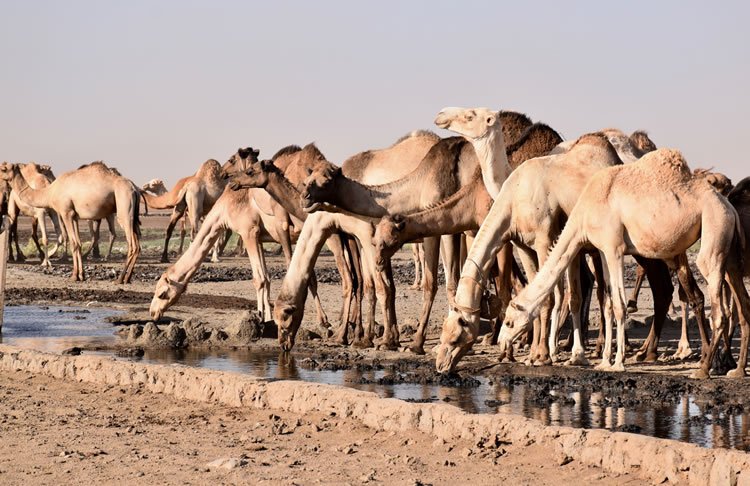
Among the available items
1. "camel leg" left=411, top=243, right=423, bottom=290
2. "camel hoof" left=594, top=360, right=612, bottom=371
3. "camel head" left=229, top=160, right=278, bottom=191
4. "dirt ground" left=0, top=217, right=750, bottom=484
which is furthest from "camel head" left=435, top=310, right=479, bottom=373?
"camel leg" left=411, top=243, right=423, bottom=290

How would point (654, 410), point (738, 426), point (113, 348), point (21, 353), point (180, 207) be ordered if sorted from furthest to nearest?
point (180, 207) < point (113, 348) < point (21, 353) < point (654, 410) < point (738, 426)

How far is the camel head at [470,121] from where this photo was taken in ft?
46.9

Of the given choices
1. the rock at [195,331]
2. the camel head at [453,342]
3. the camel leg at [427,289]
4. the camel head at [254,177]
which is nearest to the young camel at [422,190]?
the camel leg at [427,289]

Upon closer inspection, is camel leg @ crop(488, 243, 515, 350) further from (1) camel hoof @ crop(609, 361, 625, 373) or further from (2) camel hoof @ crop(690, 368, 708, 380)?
(2) camel hoof @ crop(690, 368, 708, 380)

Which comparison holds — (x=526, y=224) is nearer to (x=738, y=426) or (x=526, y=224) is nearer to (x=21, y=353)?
(x=738, y=426)

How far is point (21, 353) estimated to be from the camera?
1315cm

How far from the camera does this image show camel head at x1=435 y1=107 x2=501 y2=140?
46.9ft

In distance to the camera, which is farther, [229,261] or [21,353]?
[229,261]

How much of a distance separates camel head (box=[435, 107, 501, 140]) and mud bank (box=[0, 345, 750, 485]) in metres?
4.41

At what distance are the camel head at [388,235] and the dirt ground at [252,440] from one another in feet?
3.76

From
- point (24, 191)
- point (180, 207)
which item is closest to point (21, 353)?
point (24, 191)

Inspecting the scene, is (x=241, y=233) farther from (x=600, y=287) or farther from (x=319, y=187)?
(x=600, y=287)

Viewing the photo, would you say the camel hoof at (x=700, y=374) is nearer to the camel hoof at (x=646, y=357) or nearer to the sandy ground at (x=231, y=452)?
the camel hoof at (x=646, y=357)

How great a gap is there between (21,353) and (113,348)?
5.91ft
